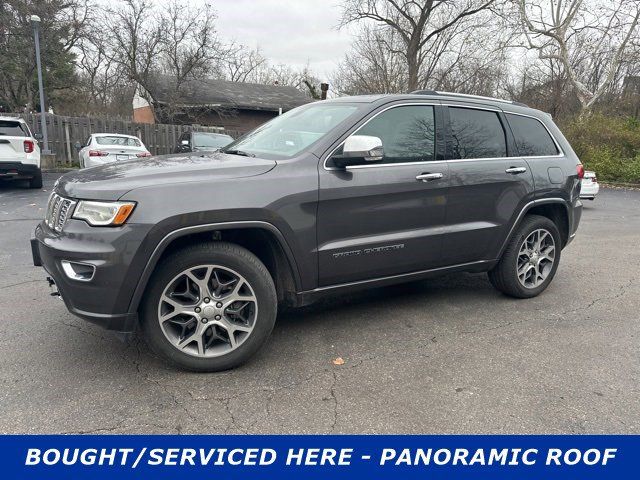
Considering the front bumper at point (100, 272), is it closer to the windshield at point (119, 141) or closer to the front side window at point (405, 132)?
the front side window at point (405, 132)

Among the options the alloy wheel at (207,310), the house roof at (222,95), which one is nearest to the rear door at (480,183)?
the alloy wheel at (207,310)

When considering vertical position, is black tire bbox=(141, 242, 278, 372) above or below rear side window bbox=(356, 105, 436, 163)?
below

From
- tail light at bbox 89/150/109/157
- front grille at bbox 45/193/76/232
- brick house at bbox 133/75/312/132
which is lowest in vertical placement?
front grille at bbox 45/193/76/232

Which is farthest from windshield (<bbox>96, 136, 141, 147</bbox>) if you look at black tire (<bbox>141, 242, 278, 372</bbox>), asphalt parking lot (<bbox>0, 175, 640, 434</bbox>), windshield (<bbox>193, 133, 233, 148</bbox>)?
black tire (<bbox>141, 242, 278, 372</bbox>)

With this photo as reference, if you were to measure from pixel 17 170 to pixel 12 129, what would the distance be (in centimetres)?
95

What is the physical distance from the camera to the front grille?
2868 millimetres

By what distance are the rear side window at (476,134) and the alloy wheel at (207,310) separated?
212 centimetres

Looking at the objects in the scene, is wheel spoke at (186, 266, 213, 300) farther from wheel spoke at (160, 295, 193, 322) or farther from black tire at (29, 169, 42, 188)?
black tire at (29, 169, 42, 188)

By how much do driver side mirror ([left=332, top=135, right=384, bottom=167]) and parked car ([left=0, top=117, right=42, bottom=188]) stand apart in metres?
10.3

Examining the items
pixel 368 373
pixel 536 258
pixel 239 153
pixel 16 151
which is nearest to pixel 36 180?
pixel 16 151

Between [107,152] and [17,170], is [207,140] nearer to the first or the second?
[107,152]

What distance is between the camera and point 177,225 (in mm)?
2803

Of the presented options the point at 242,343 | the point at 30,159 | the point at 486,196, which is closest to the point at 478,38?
the point at 30,159

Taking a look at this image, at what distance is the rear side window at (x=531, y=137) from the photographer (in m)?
4.45
